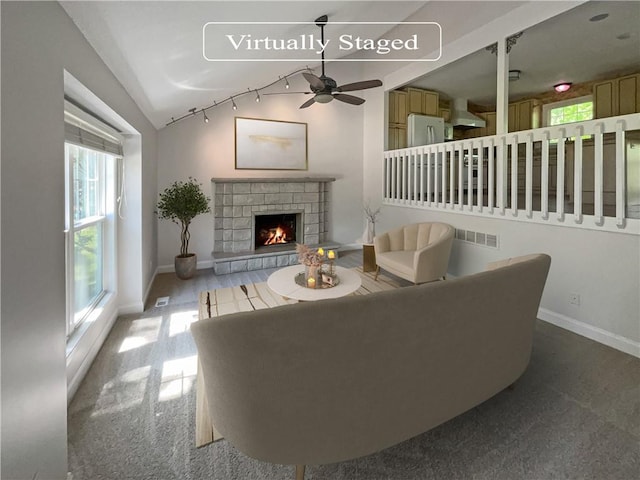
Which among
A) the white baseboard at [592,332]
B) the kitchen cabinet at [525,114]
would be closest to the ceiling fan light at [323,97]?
the white baseboard at [592,332]

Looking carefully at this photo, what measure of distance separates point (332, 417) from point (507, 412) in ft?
3.99

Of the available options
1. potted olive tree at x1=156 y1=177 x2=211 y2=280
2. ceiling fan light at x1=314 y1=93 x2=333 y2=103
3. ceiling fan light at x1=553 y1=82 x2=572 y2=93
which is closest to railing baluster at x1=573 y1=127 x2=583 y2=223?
ceiling fan light at x1=314 y1=93 x2=333 y2=103

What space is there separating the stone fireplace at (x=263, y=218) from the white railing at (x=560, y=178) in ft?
6.42

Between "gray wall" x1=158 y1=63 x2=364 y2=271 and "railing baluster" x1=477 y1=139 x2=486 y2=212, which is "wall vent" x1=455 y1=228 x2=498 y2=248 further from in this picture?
"gray wall" x1=158 y1=63 x2=364 y2=271

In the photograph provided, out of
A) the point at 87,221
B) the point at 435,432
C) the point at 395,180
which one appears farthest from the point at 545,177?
the point at 87,221

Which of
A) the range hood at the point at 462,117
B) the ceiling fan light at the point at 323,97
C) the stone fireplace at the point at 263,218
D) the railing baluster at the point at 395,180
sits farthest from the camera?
the range hood at the point at 462,117

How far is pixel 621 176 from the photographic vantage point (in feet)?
8.10

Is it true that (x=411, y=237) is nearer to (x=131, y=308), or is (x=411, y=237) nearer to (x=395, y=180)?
(x=395, y=180)

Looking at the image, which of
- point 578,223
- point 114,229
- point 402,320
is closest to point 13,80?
point 402,320

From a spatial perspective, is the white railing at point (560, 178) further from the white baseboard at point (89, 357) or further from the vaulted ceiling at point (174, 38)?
the white baseboard at point (89, 357)

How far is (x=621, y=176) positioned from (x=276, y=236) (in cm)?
453

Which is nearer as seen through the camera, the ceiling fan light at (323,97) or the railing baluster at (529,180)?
the railing baluster at (529,180)

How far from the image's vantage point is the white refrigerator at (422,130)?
5.37 m

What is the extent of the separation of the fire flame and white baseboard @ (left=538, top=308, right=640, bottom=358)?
13.1ft
